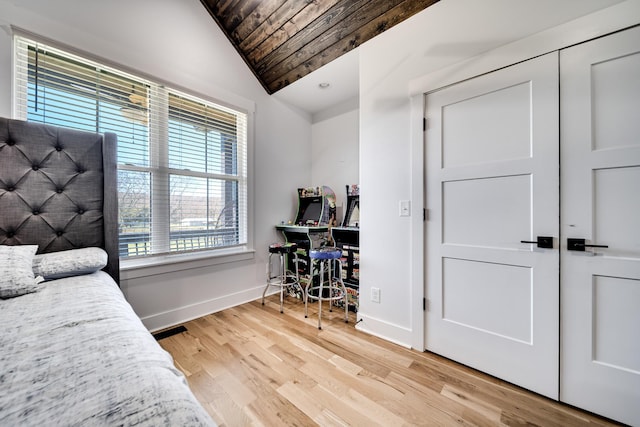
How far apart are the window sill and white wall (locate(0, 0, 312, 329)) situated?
0.5 inches

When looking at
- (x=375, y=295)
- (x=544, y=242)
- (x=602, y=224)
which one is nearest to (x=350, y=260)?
(x=375, y=295)

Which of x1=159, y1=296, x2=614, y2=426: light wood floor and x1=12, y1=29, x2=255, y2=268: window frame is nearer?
x1=159, y1=296, x2=614, y2=426: light wood floor

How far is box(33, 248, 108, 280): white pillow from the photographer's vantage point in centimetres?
141

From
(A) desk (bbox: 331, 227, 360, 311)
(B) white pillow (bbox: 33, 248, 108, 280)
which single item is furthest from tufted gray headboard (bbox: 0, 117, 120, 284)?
(A) desk (bbox: 331, 227, 360, 311)

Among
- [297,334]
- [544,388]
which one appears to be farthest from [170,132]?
[544,388]

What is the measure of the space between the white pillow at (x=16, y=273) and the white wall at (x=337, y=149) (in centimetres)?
281

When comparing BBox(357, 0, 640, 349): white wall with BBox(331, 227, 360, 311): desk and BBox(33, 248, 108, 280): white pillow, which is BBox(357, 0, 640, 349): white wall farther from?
BBox(33, 248, 108, 280): white pillow

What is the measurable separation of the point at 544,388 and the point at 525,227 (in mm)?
959

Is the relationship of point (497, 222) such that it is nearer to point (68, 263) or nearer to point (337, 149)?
point (337, 149)

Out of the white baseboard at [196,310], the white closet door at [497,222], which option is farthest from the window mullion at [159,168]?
the white closet door at [497,222]

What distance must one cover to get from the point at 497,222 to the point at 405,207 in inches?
24.7

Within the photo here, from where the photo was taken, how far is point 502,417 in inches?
51.3

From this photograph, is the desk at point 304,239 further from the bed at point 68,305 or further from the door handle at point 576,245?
the door handle at point 576,245

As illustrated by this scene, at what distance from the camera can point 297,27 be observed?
95.0 inches
